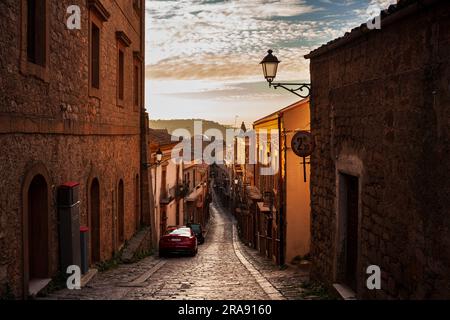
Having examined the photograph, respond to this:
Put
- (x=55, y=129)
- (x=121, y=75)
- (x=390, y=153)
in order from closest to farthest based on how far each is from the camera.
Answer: (x=390, y=153)
(x=55, y=129)
(x=121, y=75)

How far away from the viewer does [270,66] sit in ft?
35.9

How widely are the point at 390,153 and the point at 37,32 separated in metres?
5.73

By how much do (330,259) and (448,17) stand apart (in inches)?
197

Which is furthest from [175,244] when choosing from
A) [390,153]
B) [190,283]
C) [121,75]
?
[390,153]

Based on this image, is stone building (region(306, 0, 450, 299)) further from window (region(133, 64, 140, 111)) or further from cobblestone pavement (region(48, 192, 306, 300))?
window (region(133, 64, 140, 111))

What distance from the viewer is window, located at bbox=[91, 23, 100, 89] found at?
40.2 feet

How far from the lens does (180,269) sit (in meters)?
14.4

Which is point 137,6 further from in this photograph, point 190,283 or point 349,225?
point 349,225

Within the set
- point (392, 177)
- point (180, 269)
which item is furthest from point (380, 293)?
point (180, 269)

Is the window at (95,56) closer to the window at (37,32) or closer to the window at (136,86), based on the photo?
the window at (37,32)

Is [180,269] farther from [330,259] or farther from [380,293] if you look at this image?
[380,293]

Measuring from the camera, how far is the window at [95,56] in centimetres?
1227

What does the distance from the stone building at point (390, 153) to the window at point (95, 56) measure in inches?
231

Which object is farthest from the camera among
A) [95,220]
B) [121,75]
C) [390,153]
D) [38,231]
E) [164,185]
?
[164,185]
